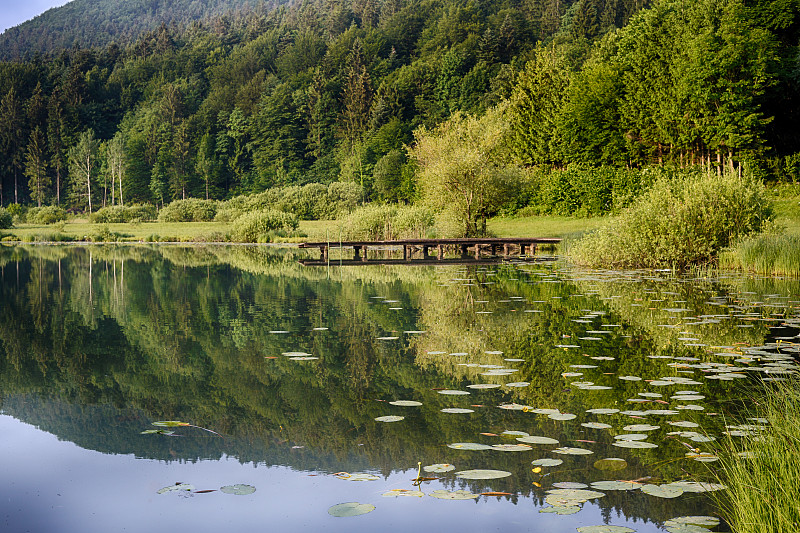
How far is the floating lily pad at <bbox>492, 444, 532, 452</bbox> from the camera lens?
4.88m

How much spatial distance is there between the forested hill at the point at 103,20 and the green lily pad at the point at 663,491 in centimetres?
16288

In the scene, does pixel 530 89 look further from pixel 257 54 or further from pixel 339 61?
pixel 257 54

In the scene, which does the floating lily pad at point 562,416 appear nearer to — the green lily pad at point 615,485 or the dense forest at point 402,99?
the green lily pad at point 615,485

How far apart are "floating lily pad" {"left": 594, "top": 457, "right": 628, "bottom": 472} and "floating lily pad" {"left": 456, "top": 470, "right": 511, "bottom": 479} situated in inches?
23.0

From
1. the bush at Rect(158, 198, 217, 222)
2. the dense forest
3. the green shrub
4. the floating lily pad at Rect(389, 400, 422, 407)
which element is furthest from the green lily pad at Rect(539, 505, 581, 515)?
the bush at Rect(158, 198, 217, 222)

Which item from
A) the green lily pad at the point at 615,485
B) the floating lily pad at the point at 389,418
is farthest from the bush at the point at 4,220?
the green lily pad at the point at 615,485

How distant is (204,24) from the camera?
154 m

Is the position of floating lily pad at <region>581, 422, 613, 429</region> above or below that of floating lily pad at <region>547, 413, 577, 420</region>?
below

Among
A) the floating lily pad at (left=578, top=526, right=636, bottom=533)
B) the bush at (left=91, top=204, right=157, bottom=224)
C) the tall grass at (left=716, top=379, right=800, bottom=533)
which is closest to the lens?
the tall grass at (left=716, top=379, right=800, bottom=533)

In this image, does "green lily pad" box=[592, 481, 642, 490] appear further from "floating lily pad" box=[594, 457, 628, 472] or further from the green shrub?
the green shrub

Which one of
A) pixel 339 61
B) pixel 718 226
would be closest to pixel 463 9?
pixel 339 61

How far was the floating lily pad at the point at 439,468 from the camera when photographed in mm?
4578

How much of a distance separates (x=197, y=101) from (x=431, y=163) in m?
91.8

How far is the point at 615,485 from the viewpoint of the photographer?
166 inches
